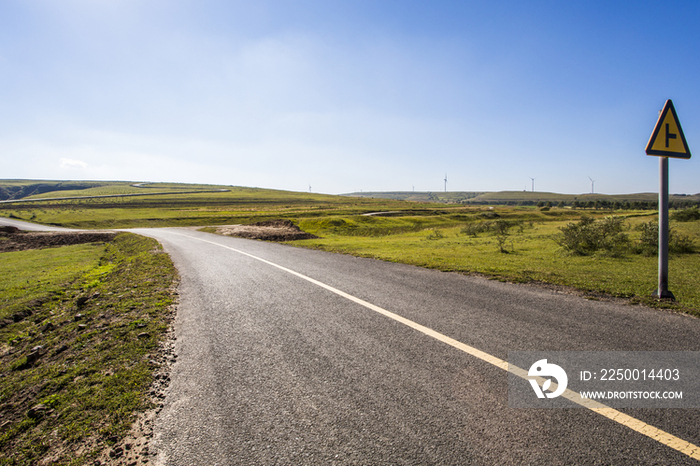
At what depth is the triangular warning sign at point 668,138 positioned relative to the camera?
683cm

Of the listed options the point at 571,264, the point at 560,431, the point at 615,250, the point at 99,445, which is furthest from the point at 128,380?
the point at 615,250

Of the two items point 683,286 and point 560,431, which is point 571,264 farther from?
point 560,431

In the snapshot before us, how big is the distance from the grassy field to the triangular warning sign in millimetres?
9846

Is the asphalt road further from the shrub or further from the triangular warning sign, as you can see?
the shrub

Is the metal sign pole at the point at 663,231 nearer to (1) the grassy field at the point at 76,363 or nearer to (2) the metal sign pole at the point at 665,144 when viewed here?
(2) the metal sign pole at the point at 665,144

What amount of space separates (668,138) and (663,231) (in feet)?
6.34

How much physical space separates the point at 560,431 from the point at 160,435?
11.7 feet

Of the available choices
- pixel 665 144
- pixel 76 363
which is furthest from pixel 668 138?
pixel 76 363

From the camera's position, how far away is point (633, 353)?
13.8ft

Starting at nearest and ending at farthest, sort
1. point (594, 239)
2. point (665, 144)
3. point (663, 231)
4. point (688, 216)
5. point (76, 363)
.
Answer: point (76, 363) < point (665, 144) < point (663, 231) < point (594, 239) < point (688, 216)

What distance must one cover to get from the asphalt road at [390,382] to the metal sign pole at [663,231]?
4.53 feet

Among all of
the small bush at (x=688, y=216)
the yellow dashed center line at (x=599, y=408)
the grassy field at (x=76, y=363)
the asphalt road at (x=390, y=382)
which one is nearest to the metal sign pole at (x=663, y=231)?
the asphalt road at (x=390, y=382)

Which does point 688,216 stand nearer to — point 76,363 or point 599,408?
point 599,408

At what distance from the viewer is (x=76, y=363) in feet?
15.8
